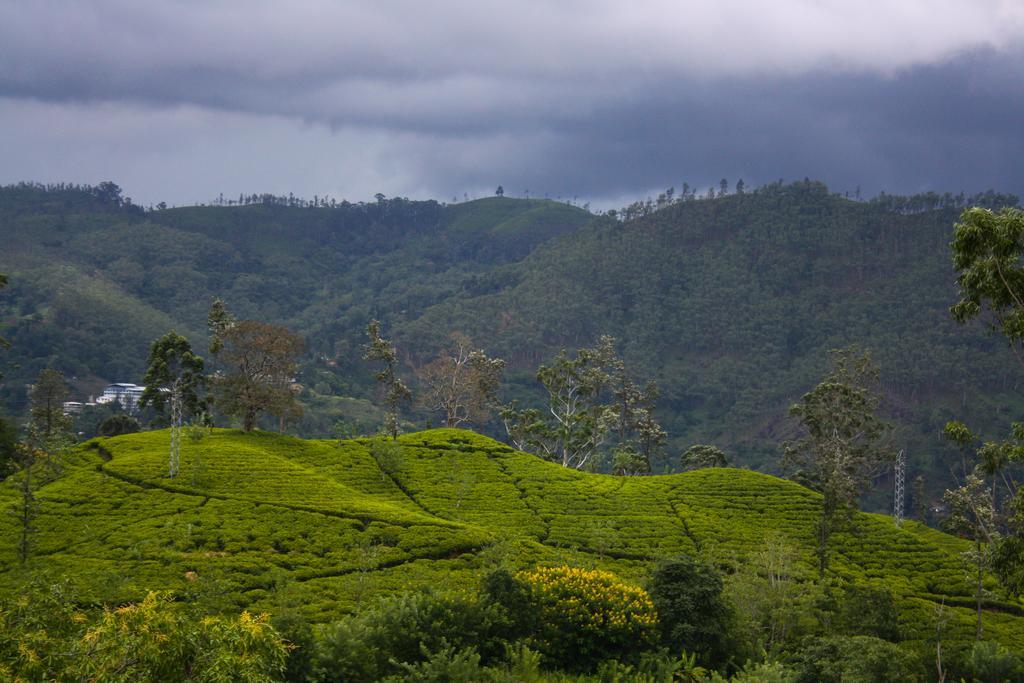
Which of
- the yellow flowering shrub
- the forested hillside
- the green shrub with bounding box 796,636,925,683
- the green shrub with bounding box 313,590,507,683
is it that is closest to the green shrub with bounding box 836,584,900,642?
the green shrub with bounding box 796,636,925,683

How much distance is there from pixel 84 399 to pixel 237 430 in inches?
4191

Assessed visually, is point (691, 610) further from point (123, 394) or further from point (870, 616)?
point (123, 394)

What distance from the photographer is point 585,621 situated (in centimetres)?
2152

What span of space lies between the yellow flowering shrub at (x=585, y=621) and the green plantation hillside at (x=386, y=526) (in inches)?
263

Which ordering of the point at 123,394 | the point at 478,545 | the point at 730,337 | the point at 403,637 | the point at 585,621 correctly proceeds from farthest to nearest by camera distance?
the point at 730,337 → the point at 123,394 → the point at 478,545 → the point at 585,621 → the point at 403,637

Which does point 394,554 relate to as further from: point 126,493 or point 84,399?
point 84,399

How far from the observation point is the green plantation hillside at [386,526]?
31.5 metres

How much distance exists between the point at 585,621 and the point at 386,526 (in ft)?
63.1

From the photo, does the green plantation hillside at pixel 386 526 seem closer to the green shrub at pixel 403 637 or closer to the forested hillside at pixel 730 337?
the green shrub at pixel 403 637

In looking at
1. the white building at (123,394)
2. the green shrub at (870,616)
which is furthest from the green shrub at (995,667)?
the white building at (123,394)

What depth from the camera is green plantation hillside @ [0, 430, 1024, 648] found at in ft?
103

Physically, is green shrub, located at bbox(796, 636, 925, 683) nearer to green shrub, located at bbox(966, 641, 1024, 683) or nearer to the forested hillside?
green shrub, located at bbox(966, 641, 1024, 683)

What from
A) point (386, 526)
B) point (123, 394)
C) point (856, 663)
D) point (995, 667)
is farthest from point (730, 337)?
point (856, 663)

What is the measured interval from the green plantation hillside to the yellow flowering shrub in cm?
668
